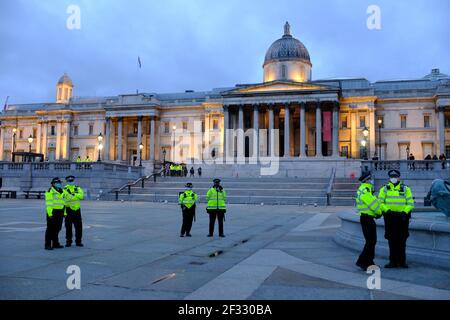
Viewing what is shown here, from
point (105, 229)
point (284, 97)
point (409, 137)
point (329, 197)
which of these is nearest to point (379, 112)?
point (409, 137)

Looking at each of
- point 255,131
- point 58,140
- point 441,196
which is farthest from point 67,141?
point 441,196

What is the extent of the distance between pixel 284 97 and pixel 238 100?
22.9ft

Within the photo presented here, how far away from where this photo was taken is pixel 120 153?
8006cm

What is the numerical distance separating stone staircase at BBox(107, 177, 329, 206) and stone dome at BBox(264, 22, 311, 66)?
33271 mm

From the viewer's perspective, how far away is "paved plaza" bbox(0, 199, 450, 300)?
285 inches

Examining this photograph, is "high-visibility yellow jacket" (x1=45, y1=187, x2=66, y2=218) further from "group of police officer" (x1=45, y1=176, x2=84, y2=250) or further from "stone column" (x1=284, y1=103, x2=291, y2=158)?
"stone column" (x1=284, y1=103, x2=291, y2=158)

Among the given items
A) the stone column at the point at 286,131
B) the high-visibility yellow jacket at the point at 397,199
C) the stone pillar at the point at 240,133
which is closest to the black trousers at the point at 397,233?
the high-visibility yellow jacket at the point at 397,199

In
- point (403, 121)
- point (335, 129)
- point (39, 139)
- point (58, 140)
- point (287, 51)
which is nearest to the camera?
point (335, 129)

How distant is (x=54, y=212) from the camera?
11945 millimetres

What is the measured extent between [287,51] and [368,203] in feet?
226

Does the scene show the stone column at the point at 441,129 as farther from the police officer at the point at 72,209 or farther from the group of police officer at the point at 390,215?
the police officer at the point at 72,209

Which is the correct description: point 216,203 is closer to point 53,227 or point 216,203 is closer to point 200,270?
point 53,227

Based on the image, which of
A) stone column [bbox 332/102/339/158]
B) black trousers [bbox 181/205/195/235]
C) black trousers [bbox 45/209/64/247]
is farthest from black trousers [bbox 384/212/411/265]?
stone column [bbox 332/102/339/158]
